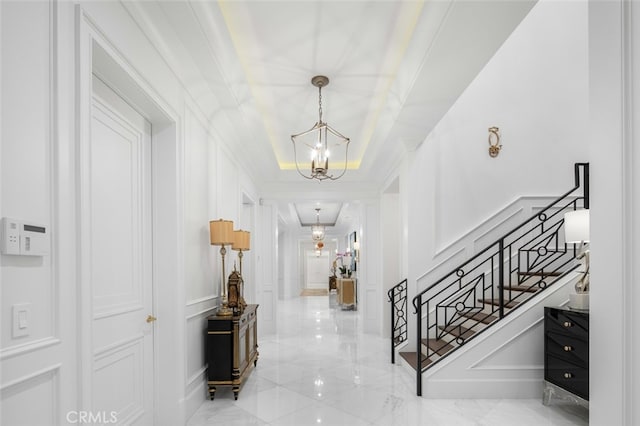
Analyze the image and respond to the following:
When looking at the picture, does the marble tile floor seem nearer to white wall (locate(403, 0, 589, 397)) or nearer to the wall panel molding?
white wall (locate(403, 0, 589, 397))

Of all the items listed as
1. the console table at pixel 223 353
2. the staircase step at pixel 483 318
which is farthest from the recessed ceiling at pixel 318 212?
the console table at pixel 223 353

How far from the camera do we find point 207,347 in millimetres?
3924

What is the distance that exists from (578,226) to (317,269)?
1744cm

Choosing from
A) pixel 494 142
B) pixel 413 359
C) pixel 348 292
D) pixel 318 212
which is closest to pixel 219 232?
pixel 413 359

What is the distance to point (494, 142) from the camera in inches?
203

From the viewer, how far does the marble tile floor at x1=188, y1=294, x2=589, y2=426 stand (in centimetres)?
337

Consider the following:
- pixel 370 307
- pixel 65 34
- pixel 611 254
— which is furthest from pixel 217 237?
pixel 370 307

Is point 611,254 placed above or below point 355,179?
below

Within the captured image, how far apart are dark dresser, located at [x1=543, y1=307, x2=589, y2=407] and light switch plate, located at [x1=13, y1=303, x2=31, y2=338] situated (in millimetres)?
3523

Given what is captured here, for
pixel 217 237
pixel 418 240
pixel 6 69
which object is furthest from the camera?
pixel 418 240

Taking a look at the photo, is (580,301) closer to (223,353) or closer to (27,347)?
(223,353)

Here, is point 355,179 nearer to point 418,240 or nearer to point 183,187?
point 418,240

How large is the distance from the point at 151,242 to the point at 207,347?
4.62 feet

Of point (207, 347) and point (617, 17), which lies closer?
point (617, 17)
